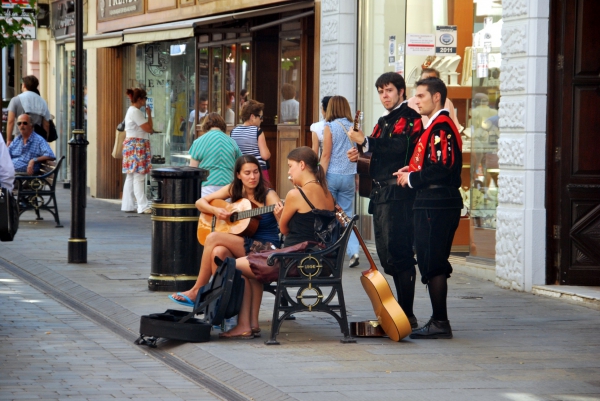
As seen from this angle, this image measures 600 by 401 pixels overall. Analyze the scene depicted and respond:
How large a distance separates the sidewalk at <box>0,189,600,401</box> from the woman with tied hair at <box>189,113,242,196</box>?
123cm

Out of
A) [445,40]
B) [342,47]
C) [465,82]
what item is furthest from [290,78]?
[465,82]

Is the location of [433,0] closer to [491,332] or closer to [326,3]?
[326,3]

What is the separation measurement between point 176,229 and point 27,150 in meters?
7.59

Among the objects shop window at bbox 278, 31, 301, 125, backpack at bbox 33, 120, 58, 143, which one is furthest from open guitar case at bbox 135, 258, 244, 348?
backpack at bbox 33, 120, 58, 143

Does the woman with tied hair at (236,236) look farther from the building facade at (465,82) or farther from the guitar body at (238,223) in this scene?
the building facade at (465,82)

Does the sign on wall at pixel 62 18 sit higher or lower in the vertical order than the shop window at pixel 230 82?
higher

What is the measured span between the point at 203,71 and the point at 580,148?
10.6 meters

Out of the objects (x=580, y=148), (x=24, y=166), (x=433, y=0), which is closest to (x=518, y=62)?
(x=580, y=148)

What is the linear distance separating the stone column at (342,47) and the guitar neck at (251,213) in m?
5.71

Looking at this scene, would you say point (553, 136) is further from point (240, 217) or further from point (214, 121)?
point (214, 121)

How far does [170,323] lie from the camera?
789 cm

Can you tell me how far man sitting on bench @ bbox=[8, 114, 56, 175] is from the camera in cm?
1700

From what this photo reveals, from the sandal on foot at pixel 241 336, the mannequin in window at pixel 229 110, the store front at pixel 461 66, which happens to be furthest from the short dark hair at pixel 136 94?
the sandal on foot at pixel 241 336

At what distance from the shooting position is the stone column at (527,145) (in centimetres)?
1062
